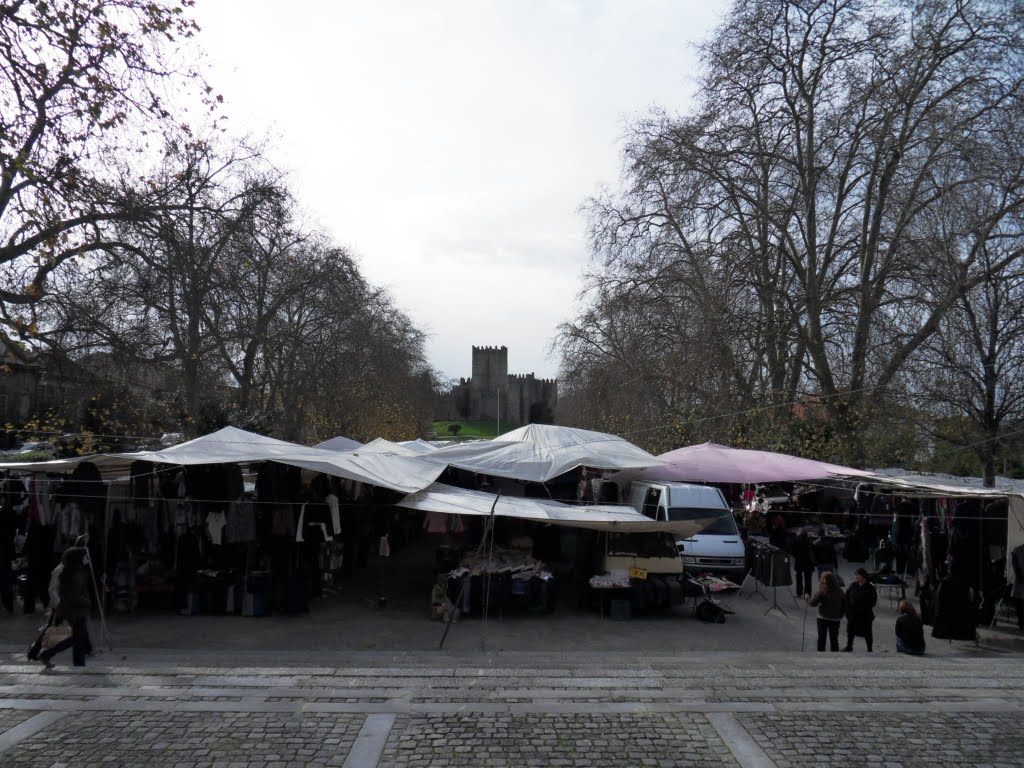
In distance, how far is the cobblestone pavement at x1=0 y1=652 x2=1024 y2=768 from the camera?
233 inches

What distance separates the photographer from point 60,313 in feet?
45.2

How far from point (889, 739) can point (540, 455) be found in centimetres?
1029

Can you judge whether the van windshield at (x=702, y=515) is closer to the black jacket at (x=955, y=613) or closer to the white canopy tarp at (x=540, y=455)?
the white canopy tarp at (x=540, y=455)

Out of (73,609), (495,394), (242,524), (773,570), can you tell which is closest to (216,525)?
(242,524)

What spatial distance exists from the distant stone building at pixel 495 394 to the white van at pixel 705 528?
103 metres

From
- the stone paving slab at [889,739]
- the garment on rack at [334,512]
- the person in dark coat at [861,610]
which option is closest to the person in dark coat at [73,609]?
the garment on rack at [334,512]

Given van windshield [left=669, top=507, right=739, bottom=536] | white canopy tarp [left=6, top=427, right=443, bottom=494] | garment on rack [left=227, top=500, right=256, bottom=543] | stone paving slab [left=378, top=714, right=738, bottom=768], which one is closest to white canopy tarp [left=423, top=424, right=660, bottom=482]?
van windshield [left=669, top=507, right=739, bottom=536]

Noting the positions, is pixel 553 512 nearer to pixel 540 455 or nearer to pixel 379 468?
pixel 379 468

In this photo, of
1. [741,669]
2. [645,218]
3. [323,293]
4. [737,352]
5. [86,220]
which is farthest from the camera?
[323,293]

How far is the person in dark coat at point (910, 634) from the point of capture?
33.3 ft

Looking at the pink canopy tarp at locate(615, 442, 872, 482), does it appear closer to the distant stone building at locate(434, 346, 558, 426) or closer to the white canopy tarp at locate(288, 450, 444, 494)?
the white canopy tarp at locate(288, 450, 444, 494)

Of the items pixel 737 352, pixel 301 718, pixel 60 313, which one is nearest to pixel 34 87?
pixel 60 313

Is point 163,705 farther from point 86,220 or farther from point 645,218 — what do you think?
point 645,218

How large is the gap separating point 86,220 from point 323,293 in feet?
69.1
